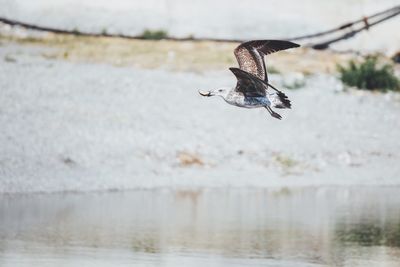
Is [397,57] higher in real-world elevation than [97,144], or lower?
higher

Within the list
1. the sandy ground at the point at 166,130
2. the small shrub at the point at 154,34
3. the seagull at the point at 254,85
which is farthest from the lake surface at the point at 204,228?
the small shrub at the point at 154,34

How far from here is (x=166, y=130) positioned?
18.8 metres

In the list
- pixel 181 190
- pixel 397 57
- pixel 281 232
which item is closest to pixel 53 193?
pixel 181 190

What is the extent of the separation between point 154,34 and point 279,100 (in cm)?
1212

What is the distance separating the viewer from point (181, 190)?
55.8 feet

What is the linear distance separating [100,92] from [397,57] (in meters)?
5.77

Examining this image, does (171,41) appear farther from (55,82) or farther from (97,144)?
(97,144)

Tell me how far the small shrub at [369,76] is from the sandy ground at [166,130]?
0.69 ft

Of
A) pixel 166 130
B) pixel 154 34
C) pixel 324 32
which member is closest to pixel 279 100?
pixel 166 130

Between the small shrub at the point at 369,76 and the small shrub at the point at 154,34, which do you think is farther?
the small shrub at the point at 154,34

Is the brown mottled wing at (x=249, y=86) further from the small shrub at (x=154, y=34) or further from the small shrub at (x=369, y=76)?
the small shrub at (x=154, y=34)

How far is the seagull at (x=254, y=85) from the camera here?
1132cm

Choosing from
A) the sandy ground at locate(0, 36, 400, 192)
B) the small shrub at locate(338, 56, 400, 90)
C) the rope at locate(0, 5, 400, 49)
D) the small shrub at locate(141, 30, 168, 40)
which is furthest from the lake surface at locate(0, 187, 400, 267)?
the small shrub at locate(141, 30, 168, 40)

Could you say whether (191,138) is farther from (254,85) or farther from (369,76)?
(254,85)
